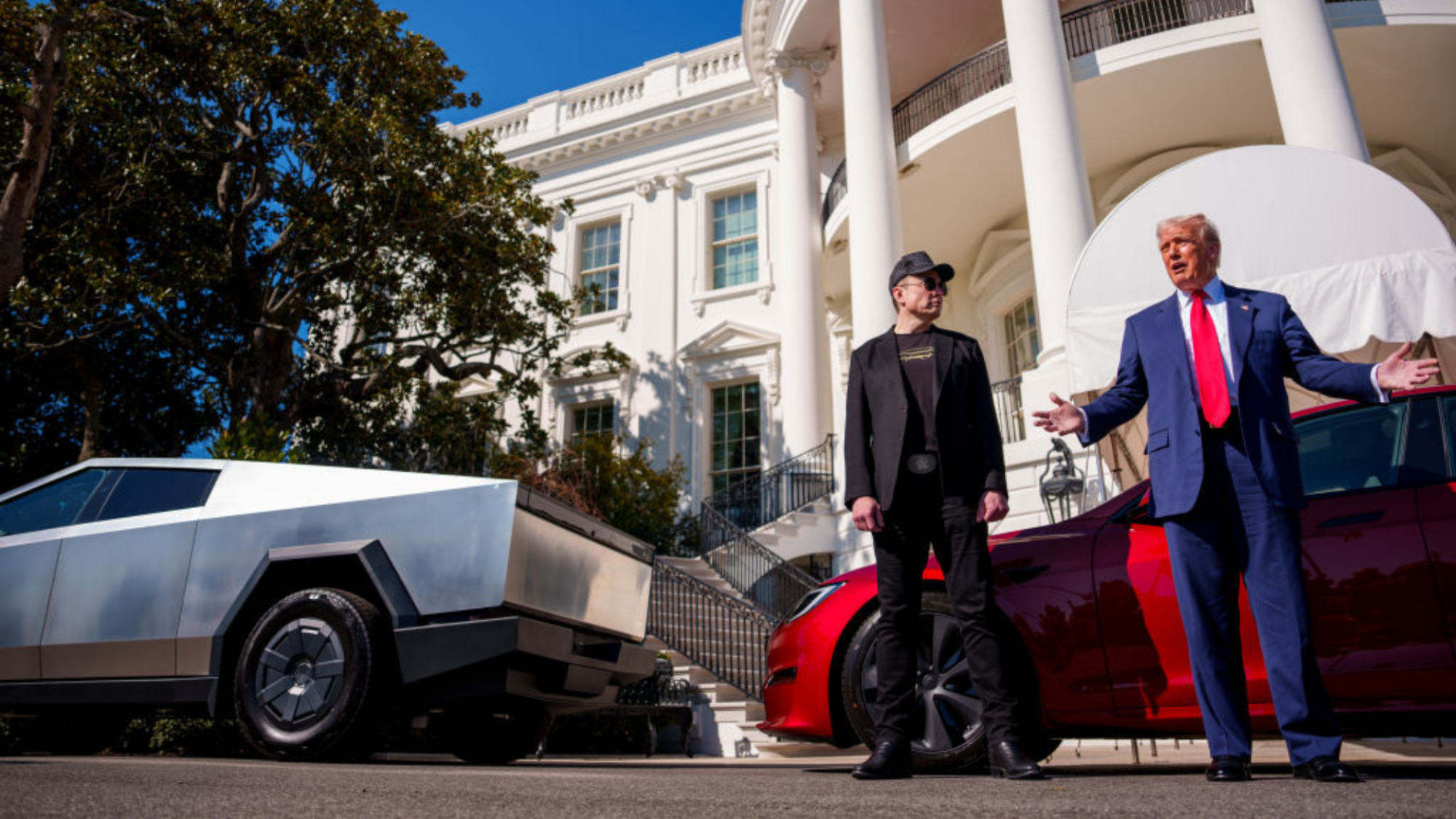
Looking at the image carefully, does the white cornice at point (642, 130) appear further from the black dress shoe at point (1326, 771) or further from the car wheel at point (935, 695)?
Answer: the black dress shoe at point (1326, 771)

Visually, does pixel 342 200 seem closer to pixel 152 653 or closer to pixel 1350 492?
pixel 152 653

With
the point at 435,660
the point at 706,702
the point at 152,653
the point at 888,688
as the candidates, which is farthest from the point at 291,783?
the point at 706,702

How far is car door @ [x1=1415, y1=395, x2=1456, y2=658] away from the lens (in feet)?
8.73

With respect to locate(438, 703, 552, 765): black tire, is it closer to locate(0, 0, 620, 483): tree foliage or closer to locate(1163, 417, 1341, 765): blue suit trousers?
locate(1163, 417, 1341, 765): blue suit trousers

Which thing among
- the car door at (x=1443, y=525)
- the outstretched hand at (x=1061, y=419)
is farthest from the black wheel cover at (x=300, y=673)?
the car door at (x=1443, y=525)

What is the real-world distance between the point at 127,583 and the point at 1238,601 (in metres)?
4.56

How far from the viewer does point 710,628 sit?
9719 millimetres

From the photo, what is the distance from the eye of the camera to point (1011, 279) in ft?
49.3

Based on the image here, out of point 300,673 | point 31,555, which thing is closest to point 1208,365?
point 300,673

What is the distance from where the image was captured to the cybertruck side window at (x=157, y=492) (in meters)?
4.07

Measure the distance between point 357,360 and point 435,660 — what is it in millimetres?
12180

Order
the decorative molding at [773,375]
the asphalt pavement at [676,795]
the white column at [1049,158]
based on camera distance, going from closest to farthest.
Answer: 1. the asphalt pavement at [676,795]
2. the white column at [1049,158]
3. the decorative molding at [773,375]

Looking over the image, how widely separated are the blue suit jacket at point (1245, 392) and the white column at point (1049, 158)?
7275 mm

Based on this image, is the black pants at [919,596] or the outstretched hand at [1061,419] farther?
the outstretched hand at [1061,419]
